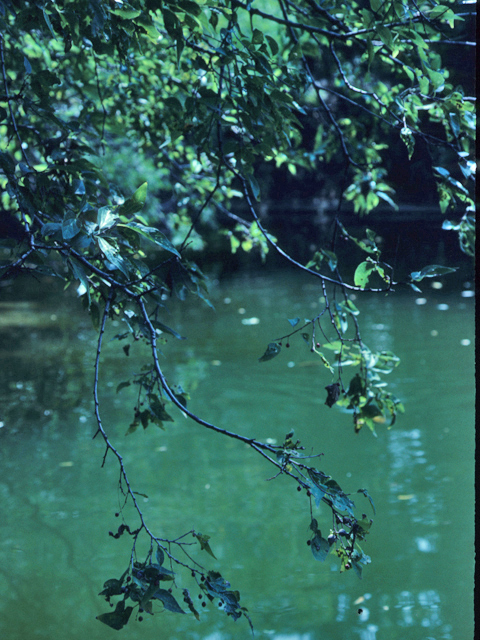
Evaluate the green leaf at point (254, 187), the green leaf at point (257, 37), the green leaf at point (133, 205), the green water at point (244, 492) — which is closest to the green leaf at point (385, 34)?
the green leaf at point (257, 37)

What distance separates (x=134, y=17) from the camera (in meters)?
2.26

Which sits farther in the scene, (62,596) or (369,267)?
(62,596)

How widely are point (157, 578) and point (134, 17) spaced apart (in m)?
1.58

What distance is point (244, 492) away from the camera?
4426 mm

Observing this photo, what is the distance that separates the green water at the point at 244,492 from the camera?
3.29 meters

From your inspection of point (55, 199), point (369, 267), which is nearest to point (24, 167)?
point (55, 199)

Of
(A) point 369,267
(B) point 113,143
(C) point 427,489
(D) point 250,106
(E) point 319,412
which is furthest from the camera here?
(B) point 113,143

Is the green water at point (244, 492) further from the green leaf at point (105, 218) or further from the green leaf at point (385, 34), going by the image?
the green leaf at point (385, 34)

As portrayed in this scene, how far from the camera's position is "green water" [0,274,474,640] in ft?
10.8

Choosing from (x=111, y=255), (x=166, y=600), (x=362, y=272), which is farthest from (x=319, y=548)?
(x=111, y=255)

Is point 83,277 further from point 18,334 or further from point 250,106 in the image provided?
point 18,334

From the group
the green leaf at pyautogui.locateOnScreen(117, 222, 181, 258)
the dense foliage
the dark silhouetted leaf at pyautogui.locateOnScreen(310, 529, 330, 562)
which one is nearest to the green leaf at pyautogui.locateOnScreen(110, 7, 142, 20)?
the dense foliage

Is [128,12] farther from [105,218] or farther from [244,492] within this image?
[244,492]

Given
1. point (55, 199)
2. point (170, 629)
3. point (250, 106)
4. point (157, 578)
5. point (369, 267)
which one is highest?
point (250, 106)
